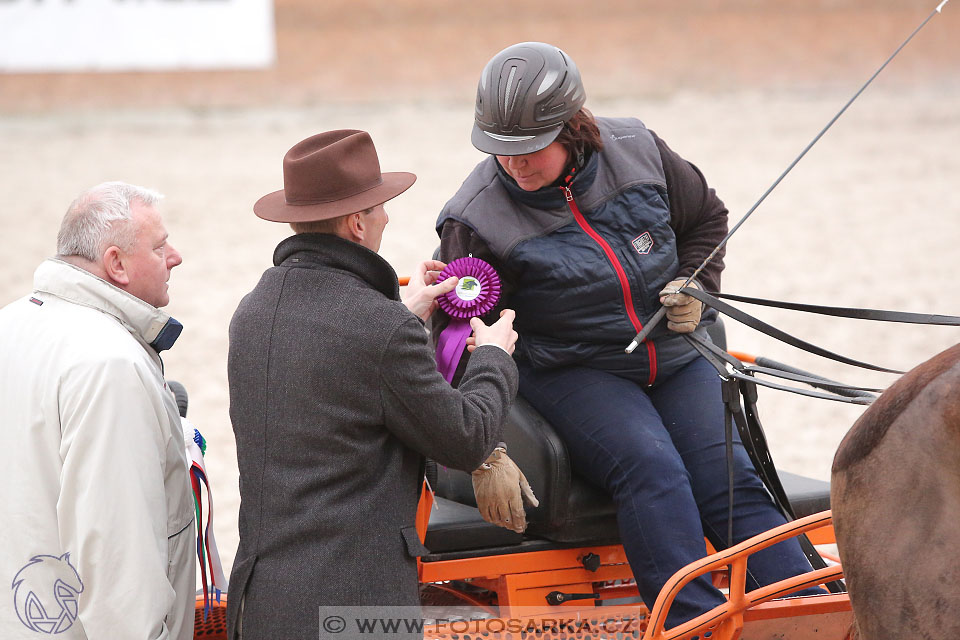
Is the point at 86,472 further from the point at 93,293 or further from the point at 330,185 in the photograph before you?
the point at 330,185

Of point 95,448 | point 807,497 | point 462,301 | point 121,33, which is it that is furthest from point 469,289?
point 121,33

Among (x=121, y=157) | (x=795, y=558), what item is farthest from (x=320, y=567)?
(x=121, y=157)

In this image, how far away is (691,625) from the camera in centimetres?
214

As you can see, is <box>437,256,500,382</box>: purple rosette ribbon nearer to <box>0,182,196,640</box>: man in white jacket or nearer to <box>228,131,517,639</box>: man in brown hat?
<box>228,131,517,639</box>: man in brown hat

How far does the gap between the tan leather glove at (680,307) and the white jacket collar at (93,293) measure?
116 cm

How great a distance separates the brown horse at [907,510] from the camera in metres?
1.62

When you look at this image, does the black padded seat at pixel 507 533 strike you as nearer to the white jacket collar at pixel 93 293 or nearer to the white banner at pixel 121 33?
the white jacket collar at pixel 93 293

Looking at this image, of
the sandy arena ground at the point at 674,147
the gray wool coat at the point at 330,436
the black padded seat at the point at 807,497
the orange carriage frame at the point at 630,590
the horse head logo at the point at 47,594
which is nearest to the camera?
the gray wool coat at the point at 330,436

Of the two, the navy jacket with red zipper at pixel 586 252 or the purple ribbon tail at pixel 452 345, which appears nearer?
the purple ribbon tail at pixel 452 345

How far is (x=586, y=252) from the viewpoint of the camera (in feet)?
8.13

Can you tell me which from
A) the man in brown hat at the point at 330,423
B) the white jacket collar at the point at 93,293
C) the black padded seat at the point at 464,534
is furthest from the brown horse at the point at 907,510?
the white jacket collar at the point at 93,293

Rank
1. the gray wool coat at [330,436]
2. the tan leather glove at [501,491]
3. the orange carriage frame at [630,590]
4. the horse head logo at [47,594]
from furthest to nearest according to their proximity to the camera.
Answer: the tan leather glove at [501,491]
the orange carriage frame at [630,590]
the horse head logo at [47,594]
the gray wool coat at [330,436]

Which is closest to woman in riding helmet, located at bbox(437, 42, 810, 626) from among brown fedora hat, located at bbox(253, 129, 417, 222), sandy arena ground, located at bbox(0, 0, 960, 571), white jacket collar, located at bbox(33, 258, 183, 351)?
brown fedora hat, located at bbox(253, 129, 417, 222)

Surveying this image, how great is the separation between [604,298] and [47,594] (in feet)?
4.50
